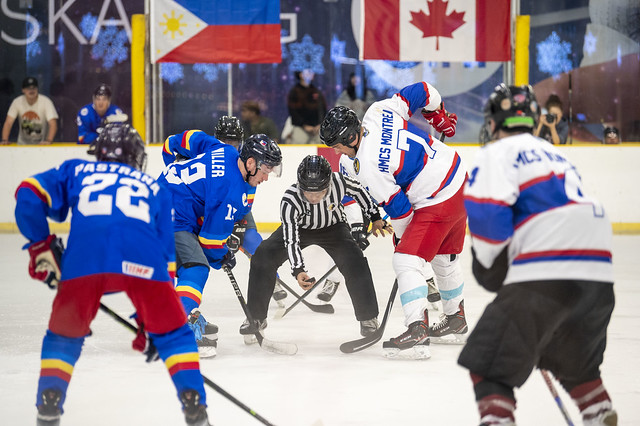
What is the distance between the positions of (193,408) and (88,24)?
751 centimetres

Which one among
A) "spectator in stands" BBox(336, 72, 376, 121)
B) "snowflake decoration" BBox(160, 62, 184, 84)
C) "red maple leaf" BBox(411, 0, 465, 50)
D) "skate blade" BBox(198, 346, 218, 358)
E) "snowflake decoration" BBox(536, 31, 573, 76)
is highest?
"red maple leaf" BBox(411, 0, 465, 50)

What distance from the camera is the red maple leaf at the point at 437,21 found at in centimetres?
802

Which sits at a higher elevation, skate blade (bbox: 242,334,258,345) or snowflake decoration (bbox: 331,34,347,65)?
snowflake decoration (bbox: 331,34,347,65)

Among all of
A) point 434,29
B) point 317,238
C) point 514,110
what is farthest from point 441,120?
point 434,29

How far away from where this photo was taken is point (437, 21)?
8.02 m

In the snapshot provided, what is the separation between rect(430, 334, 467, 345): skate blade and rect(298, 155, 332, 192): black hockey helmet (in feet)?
2.91

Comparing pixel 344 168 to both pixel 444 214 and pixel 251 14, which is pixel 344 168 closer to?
pixel 444 214

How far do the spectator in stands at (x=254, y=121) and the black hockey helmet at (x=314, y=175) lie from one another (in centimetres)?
452

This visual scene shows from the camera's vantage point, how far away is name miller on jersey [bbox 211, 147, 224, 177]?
3707 mm

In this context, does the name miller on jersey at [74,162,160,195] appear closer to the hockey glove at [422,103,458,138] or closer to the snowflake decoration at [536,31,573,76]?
the hockey glove at [422,103,458,138]

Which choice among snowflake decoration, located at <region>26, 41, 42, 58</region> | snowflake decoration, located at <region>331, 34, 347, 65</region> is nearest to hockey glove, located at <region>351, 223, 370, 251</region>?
snowflake decoration, located at <region>331, 34, 347, 65</region>

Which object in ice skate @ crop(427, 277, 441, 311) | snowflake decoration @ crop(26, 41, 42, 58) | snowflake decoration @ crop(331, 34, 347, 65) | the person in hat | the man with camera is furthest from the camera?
snowflake decoration @ crop(26, 41, 42, 58)

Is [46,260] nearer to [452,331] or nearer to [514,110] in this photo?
[514,110]

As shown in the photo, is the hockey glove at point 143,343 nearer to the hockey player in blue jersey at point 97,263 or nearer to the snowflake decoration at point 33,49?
the hockey player in blue jersey at point 97,263
